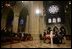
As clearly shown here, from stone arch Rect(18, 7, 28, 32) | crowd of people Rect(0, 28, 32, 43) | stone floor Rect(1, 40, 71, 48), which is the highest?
stone arch Rect(18, 7, 28, 32)

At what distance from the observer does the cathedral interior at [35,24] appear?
3080mm

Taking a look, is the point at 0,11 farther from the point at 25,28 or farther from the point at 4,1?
the point at 25,28

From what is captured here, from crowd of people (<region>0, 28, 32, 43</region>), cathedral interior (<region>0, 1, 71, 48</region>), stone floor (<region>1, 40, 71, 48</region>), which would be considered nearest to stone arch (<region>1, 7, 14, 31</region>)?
cathedral interior (<region>0, 1, 71, 48</region>)

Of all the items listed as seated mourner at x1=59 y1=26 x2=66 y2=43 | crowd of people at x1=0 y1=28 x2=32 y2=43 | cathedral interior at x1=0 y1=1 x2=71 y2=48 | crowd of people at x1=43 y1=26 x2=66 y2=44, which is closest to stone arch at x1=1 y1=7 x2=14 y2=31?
cathedral interior at x1=0 y1=1 x2=71 y2=48

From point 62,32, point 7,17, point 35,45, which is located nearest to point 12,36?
point 7,17

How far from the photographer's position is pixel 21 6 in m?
3.22

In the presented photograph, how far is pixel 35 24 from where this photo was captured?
314 cm

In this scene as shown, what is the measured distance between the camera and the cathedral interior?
121 inches

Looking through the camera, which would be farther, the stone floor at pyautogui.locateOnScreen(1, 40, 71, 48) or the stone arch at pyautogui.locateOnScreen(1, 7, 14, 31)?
the stone arch at pyautogui.locateOnScreen(1, 7, 14, 31)

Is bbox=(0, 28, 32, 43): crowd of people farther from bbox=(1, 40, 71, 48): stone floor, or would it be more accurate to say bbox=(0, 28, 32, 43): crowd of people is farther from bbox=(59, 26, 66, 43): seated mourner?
bbox=(59, 26, 66, 43): seated mourner

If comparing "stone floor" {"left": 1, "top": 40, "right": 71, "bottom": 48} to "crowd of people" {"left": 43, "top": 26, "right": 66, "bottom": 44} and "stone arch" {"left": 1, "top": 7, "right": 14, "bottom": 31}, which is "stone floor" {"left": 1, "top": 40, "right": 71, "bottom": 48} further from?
"stone arch" {"left": 1, "top": 7, "right": 14, "bottom": 31}

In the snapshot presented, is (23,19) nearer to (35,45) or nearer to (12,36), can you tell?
(12,36)

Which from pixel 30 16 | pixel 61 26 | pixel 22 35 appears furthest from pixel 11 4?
pixel 61 26

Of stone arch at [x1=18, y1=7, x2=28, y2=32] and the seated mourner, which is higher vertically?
stone arch at [x1=18, y1=7, x2=28, y2=32]
